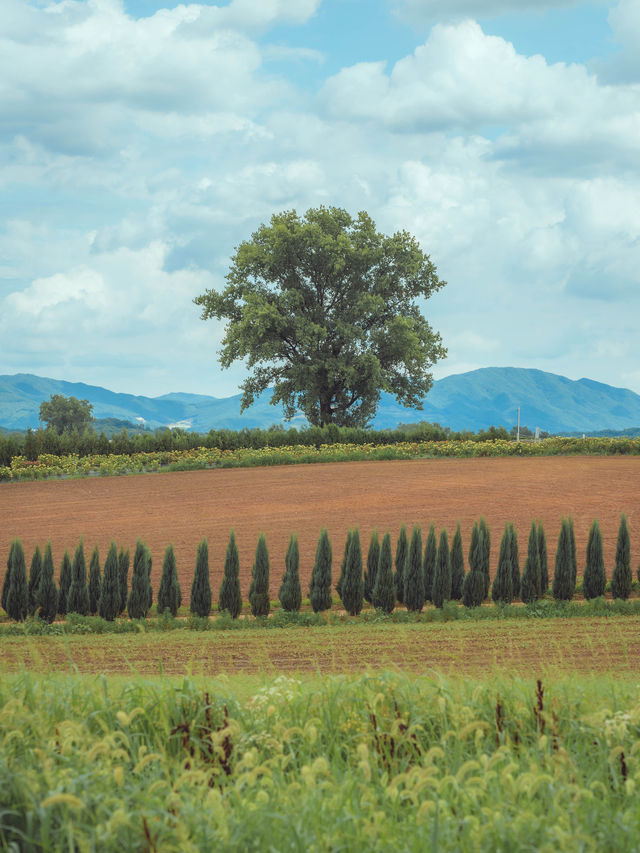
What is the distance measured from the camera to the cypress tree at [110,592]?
10.8 metres

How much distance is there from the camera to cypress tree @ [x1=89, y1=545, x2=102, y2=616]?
11.0 m

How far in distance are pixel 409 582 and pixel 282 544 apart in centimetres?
426

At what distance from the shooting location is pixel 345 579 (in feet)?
35.1

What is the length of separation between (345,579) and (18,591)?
4508mm

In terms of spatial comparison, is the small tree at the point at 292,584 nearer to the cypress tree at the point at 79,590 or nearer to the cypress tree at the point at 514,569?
the cypress tree at the point at 79,590

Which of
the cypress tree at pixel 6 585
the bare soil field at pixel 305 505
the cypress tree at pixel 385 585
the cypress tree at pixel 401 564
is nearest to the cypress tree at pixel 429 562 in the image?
the cypress tree at pixel 401 564

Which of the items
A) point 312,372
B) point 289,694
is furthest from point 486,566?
point 312,372

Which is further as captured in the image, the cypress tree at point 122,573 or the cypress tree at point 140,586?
the cypress tree at point 122,573

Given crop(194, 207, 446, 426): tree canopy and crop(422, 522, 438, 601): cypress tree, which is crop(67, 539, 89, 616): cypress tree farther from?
crop(194, 207, 446, 426): tree canopy

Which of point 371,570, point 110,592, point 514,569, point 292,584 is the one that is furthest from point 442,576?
point 110,592

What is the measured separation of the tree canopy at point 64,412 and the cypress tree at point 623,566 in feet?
214

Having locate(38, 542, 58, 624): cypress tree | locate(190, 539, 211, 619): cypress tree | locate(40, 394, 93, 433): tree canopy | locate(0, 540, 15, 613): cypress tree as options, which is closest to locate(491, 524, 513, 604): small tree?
locate(190, 539, 211, 619): cypress tree

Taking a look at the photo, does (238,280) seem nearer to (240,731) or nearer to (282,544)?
(282,544)

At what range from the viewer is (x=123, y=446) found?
30.3 m
